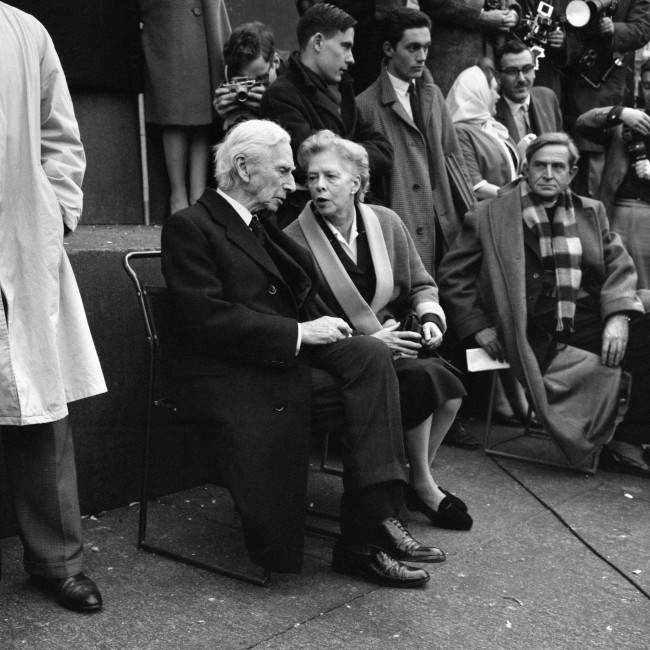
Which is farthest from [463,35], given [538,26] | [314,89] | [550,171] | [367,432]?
[367,432]

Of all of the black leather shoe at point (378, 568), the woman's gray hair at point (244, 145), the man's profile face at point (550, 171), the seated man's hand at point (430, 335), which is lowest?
the black leather shoe at point (378, 568)

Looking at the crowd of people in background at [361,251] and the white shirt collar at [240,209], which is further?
the white shirt collar at [240,209]

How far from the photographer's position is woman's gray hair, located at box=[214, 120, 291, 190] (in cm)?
409

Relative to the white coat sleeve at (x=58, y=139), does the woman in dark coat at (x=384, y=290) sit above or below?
below

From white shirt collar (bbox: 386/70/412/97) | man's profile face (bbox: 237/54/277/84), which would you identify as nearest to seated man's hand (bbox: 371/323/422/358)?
man's profile face (bbox: 237/54/277/84)

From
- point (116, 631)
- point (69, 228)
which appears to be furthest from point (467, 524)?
point (69, 228)

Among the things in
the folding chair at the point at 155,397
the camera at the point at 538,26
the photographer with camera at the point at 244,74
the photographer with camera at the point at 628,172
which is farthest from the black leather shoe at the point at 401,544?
the camera at the point at 538,26

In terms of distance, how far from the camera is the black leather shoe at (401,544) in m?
3.98

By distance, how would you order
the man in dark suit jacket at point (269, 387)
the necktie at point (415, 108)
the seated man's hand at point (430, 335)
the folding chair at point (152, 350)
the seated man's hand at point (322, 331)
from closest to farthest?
the man in dark suit jacket at point (269, 387), the seated man's hand at point (322, 331), the folding chair at point (152, 350), the seated man's hand at point (430, 335), the necktie at point (415, 108)

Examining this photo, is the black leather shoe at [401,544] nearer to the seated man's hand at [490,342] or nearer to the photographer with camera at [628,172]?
the seated man's hand at [490,342]

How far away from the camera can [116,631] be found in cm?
345

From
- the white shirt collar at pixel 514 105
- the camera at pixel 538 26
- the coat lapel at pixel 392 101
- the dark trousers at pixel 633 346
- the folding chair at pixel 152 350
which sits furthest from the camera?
the camera at pixel 538 26

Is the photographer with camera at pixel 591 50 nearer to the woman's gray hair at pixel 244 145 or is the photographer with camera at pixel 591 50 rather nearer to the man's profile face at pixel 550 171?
the man's profile face at pixel 550 171

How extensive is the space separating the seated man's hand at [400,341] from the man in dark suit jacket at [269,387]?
0.30 metres
